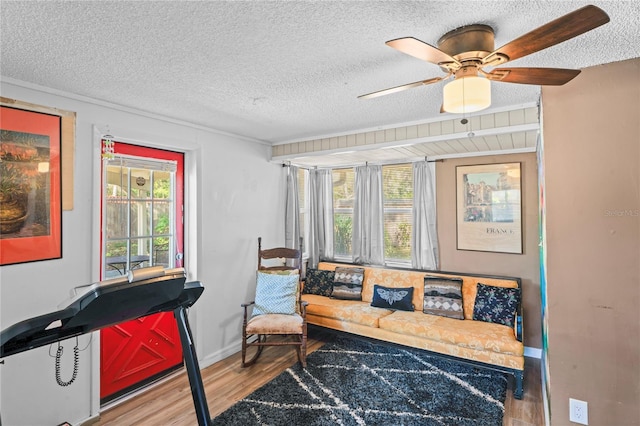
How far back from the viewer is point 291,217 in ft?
14.6

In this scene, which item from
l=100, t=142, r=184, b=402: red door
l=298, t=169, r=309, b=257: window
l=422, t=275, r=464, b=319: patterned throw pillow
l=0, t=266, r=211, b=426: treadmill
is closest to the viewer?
l=0, t=266, r=211, b=426: treadmill

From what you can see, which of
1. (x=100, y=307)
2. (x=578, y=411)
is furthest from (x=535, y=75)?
(x=100, y=307)

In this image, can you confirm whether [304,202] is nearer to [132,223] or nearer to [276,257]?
[276,257]

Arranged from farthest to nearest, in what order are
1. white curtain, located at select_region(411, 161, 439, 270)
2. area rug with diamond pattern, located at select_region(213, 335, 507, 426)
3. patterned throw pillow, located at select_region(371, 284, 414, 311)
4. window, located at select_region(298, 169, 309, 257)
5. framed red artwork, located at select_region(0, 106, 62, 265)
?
window, located at select_region(298, 169, 309, 257) → white curtain, located at select_region(411, 161, 439, 270) → patterned throw pillow, located at select_region(371, 284, 414, 311) → area rug with diamond pattern, located at select_region(213, 335, 507, 426) → framed red artwork, located at select_region(0, 106, 62, 265)

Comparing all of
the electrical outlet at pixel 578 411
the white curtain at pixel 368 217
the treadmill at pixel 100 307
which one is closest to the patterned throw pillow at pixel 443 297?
the white curtain at pixel 368 217

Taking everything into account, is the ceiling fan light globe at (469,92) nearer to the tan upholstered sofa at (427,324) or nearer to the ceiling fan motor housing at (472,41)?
the ceiling fan motor housing at (472,41)

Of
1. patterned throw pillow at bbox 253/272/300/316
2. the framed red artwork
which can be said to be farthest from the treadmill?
patterned throw pillow at bbox 253/272/300/316

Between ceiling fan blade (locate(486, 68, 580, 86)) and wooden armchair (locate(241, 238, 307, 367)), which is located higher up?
ceiling fan blade (locate(486, 68, 580, 86))

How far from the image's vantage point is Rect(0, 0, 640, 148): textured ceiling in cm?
140

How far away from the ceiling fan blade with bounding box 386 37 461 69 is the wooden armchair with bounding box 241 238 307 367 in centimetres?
266

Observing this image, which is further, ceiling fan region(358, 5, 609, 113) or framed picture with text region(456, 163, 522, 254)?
framed picture with text region(456, 163, 522, 254)

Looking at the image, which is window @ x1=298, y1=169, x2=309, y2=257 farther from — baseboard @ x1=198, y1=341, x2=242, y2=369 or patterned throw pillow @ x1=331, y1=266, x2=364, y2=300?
baseboard @ x1=198, y1=341, x2=242, y2=369

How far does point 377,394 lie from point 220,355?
1682mm

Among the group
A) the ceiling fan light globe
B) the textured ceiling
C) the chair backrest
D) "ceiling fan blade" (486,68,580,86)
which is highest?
the textured ceiling
